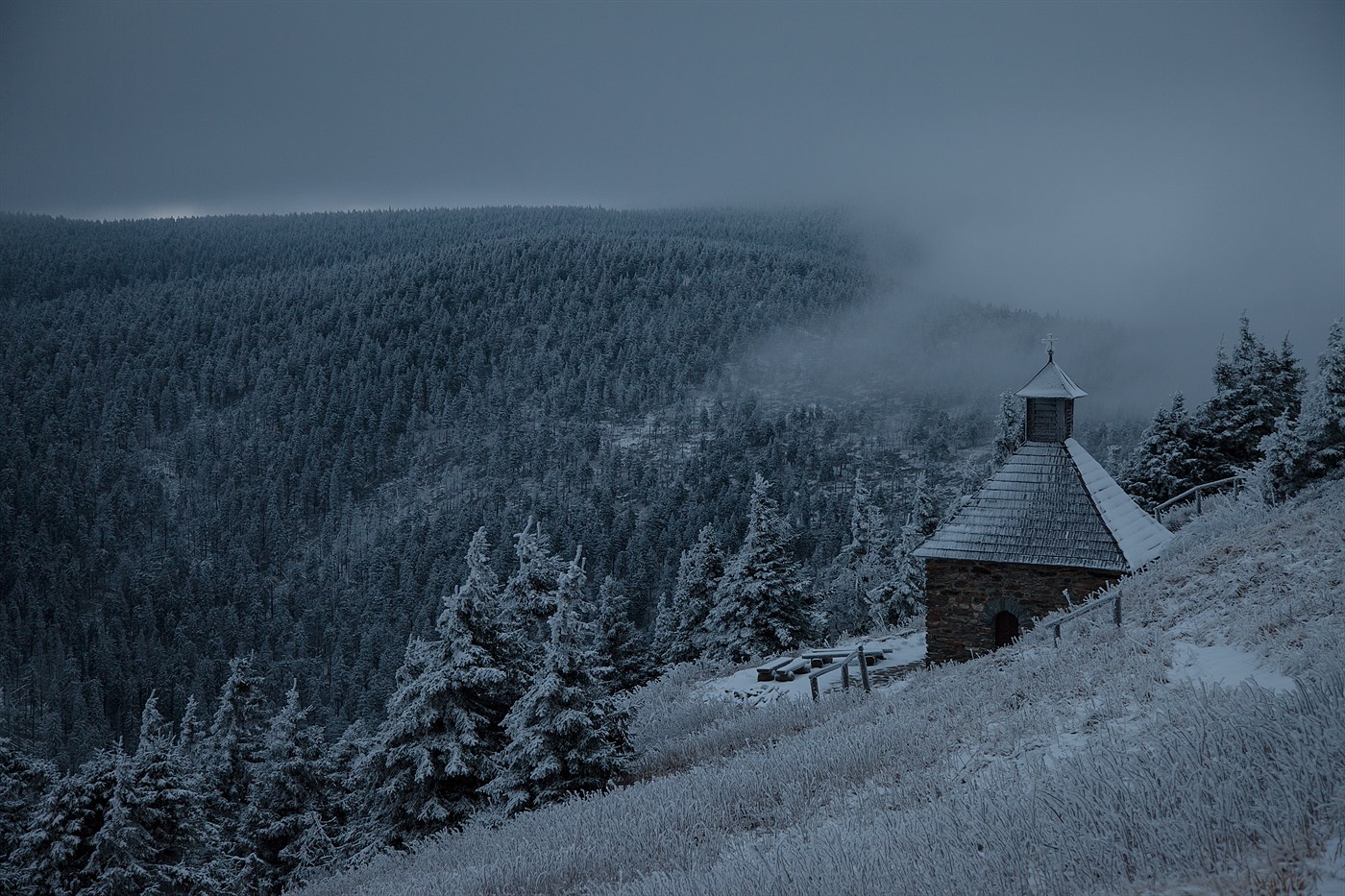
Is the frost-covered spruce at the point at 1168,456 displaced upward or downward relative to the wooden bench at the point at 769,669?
upward

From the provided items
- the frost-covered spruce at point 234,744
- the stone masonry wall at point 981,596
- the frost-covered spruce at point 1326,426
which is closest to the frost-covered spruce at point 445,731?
the stone masonry wall at point 981,596

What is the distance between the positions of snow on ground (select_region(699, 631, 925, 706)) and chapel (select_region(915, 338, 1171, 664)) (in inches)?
64.2

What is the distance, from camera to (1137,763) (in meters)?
4.76

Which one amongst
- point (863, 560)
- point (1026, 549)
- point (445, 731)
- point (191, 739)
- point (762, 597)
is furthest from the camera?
point (863, 560)

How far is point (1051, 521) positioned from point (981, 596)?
244 centimetres

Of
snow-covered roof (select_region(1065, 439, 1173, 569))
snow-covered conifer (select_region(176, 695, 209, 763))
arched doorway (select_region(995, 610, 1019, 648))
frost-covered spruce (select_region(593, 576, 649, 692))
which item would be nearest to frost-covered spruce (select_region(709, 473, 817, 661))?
frost-covered spruce (select_region(593, 576, 649, 692))

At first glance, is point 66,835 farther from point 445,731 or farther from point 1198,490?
point 1198,490

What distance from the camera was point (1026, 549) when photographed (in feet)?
63.1

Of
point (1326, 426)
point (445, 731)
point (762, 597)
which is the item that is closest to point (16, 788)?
point (445, 731)

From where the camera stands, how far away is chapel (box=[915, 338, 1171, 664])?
18844mm

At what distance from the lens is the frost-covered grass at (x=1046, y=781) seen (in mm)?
3814

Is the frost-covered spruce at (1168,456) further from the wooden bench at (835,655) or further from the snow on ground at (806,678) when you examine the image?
the wooden bench at (835,655)

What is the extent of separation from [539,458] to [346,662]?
77.7 meters

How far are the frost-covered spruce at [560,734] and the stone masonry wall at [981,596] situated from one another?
9.02 meters
